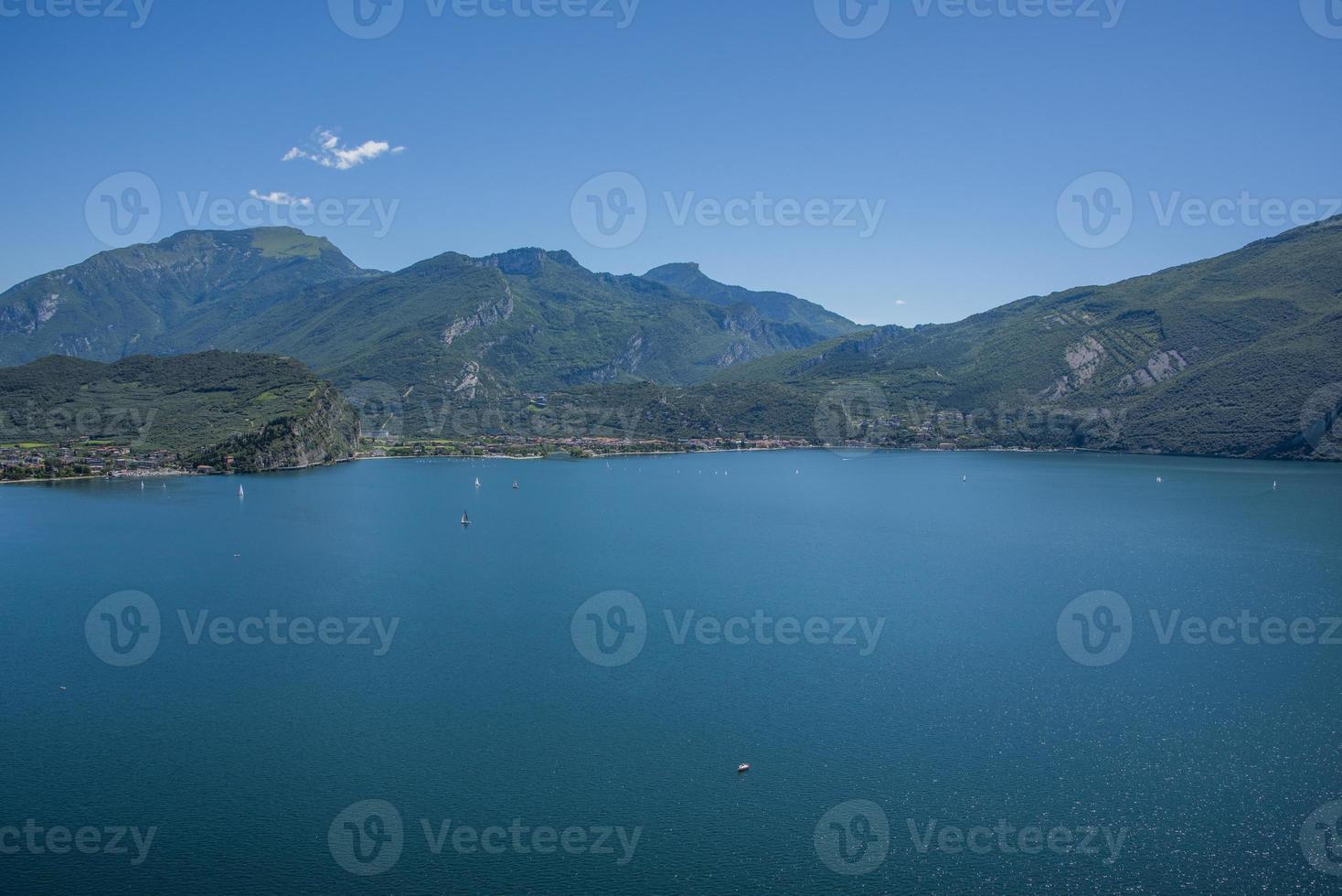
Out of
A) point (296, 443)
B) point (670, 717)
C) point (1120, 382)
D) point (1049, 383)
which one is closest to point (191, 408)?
point (296, 443)

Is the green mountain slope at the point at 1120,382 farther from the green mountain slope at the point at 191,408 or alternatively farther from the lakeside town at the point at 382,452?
the green mountain slope at the point at 191,408

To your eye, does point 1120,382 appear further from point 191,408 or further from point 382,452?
point 191,408

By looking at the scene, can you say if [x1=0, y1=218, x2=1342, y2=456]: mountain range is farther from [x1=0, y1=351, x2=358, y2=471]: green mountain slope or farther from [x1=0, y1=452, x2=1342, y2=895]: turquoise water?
[x1=0, y1=452, x2=1342, y2=895]: turquoise water

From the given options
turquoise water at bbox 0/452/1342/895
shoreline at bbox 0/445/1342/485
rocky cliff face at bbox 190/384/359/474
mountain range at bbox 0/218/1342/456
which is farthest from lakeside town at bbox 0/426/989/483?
turquoise water at bbox 0/452/1342/895

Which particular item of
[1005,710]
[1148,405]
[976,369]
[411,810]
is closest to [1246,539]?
[1005,710]

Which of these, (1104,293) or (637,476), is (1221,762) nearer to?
(637,476)

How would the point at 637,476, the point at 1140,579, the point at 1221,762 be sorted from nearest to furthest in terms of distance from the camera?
the point at 1221,762 → the point at 1140,579 → the point at 637,476

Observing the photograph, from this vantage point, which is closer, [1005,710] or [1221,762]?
[1221,762]
